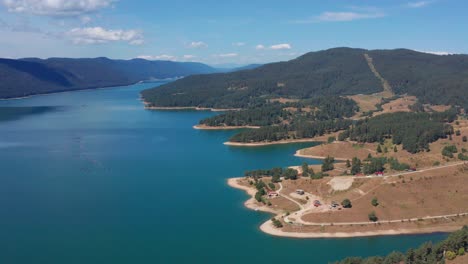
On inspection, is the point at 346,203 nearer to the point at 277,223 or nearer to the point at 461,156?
the point at 277,223

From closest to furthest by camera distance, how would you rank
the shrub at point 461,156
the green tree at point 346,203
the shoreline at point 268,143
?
the green tree at point 346,203 → the shrub at point 461,156 → the shoreline at point 268,143

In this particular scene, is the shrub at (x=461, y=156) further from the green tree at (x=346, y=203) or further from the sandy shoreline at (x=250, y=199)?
the sandy shoreline at (x=250, y=199)

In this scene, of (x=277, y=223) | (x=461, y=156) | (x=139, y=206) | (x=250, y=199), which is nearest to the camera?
(x=277, y=223)

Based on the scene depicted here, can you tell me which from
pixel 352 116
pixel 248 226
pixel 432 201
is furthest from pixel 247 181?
pixel 352 116

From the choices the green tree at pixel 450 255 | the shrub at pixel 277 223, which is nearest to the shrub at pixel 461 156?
the shrub at pixel 277 223

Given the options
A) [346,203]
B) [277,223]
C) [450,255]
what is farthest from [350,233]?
[450,255]

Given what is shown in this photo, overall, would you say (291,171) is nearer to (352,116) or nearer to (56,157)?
(56,157)

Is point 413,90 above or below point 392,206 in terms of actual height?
above

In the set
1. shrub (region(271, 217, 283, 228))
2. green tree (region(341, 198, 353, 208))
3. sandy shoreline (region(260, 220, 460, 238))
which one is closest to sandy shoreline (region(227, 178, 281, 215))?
shrub (region(271, 217, 283, 228))
